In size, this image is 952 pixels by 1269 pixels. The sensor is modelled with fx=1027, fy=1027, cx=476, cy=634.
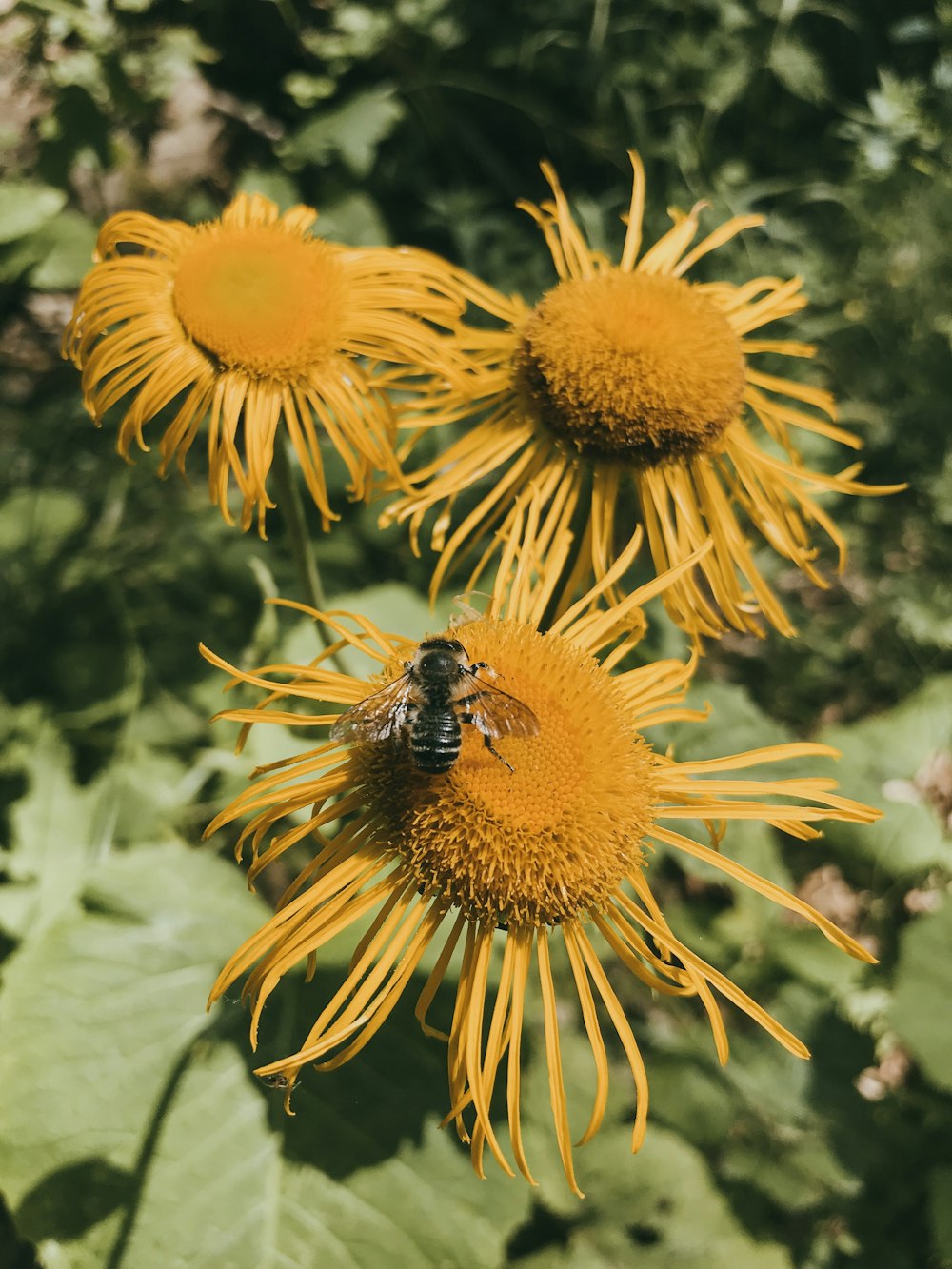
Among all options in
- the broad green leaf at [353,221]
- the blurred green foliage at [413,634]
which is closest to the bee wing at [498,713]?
the blurred green foliage at [413,634]

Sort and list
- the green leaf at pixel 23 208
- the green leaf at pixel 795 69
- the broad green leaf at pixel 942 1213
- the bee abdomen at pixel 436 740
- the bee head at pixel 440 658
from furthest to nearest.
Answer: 1. the green leaf at pixel 795 69
2. the green leaf at pixel 23 208
3. the broad green leaf at pixel 942 1213
4. the bee head at pixel 440 658
5. the bee abdomen at pixel 436 740

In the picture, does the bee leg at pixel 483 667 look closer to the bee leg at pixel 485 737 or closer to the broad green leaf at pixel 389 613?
the bee leg at pixel 485 737

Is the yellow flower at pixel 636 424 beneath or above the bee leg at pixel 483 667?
above

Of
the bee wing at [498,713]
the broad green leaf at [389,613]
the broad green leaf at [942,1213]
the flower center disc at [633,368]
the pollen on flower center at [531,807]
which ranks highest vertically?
the flower center disc at [633,368]

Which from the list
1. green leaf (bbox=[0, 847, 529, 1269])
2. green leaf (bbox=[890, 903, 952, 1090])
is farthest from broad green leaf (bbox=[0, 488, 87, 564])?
green leaf (bbox=[890, 903, 952, 1090])

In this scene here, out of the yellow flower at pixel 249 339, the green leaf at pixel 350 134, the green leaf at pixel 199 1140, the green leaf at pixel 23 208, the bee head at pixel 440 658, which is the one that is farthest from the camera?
the green leaf at pixel 350 134

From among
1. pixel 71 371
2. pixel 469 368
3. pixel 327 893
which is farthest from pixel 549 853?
pixel 71 371

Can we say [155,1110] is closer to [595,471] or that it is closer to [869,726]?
[595,471]
